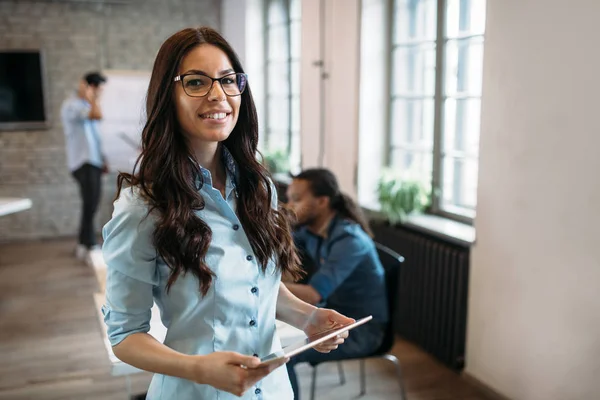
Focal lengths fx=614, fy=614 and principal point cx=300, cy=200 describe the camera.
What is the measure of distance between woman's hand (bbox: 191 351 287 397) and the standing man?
5.33 m

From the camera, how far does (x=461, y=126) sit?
3816 mm

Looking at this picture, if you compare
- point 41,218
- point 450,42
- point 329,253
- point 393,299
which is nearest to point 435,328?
point 393,299

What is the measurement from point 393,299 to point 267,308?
4.73 feet

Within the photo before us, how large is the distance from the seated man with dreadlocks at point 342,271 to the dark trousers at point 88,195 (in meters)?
3.91

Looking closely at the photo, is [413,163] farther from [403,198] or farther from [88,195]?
[88,195]

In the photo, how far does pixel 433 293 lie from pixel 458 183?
76cm

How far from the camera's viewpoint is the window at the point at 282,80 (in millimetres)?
6211

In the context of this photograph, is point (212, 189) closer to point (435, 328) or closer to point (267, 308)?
point (267, 308)

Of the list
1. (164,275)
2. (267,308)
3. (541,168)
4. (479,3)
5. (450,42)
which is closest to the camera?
(164,275)

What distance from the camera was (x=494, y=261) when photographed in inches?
120

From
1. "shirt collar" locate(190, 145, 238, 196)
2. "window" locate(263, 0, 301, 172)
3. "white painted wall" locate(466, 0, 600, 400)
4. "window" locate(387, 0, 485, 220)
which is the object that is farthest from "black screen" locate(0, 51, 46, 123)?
"shirt collar" locate(190, 145, 238, 196)

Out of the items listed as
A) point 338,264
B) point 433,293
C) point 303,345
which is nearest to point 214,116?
point 303,345

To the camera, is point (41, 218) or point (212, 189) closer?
point (212, 189)

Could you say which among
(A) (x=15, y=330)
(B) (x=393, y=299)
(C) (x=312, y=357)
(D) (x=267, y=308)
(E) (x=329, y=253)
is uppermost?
(D) (x=267, y=308)
